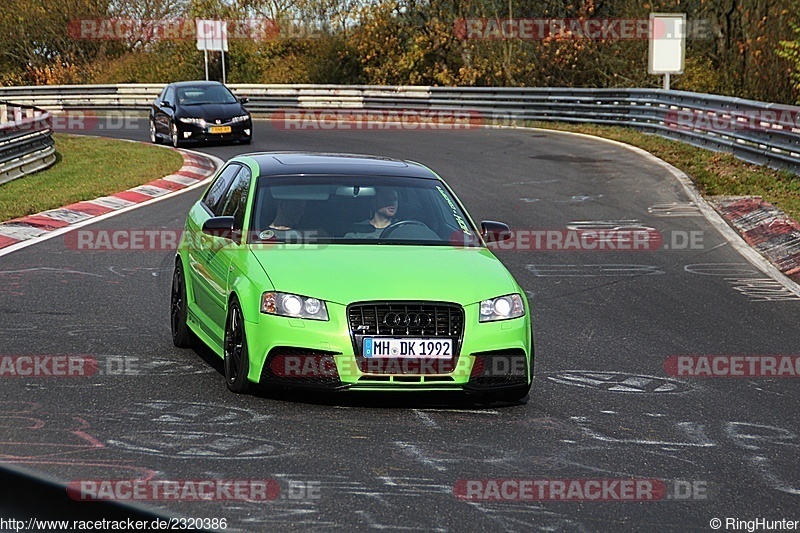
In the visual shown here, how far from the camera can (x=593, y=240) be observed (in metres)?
15.3

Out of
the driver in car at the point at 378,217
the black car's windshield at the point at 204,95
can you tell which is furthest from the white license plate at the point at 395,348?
the black car's windshield at the point at 204,95

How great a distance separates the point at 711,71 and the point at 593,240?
815 inches

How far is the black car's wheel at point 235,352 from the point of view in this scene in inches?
300

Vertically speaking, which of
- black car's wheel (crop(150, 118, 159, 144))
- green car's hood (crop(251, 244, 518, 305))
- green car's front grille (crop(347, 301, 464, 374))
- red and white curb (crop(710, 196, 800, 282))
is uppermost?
green car's hood (crop(251, 244, 518, 305))

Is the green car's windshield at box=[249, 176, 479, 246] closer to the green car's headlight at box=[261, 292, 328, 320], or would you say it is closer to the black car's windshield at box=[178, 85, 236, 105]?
the green car's headlight at box=[261, 292, 328, 320]

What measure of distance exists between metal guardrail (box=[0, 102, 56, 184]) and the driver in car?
1270 centimetres

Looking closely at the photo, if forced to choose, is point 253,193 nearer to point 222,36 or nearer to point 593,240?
point 593,240

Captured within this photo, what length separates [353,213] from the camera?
862 centimetres

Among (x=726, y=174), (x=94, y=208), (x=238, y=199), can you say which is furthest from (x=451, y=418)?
(x=726, y=174)

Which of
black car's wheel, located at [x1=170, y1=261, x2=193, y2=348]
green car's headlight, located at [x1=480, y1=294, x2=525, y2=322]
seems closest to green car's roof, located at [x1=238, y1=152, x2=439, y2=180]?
black car's wheel, located at [x1=170, y1=261, x2=193, y2=348]

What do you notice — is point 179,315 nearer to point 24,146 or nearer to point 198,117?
point 24,146

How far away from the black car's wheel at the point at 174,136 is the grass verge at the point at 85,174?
641 mm

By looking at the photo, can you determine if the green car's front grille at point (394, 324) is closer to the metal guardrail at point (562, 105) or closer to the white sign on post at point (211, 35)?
the metal guardrail at point (562, 105)

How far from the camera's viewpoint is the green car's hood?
24.5 feet
